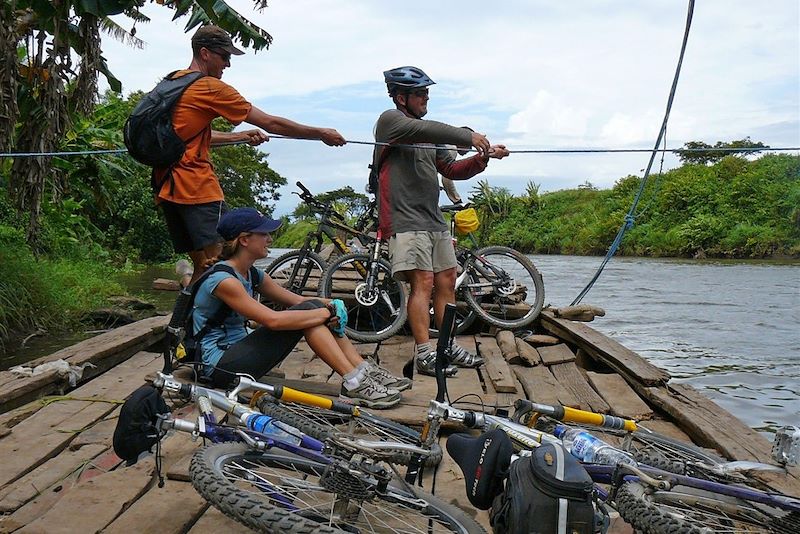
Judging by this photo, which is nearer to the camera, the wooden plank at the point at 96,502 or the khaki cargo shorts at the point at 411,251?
the wooden plank at the point at 96,502

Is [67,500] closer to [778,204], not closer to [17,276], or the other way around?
[17,276]

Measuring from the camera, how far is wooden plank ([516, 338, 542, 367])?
5305 mm

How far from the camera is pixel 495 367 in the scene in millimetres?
4930

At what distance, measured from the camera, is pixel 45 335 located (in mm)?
8781

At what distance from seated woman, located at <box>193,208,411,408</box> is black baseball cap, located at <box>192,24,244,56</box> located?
39.0 inches

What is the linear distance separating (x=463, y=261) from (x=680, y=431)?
9.91 ft

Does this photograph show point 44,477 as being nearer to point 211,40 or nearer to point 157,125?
point 157,125

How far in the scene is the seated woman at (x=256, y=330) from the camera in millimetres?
3650

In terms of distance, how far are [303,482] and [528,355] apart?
324cm

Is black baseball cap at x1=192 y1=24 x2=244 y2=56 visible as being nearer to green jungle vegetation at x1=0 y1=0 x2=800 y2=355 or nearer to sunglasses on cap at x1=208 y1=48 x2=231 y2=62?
sunglasses on cap at x1=208 y1=48 x2=231 y2=62

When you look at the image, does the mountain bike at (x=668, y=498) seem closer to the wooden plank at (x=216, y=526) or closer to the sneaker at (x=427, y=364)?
the wooden plank at (x=216, y=526)

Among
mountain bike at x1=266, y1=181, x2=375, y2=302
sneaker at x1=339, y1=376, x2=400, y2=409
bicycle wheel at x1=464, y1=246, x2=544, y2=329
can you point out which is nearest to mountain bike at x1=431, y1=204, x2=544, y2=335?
bicycle wheel at x1=464, y1=246, x2=544, y2=329

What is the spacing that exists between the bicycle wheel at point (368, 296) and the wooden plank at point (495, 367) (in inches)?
27.7

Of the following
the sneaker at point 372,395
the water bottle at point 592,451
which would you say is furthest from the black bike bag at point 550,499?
the sneaker at point 372,395
